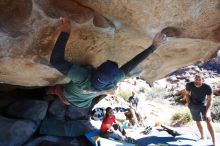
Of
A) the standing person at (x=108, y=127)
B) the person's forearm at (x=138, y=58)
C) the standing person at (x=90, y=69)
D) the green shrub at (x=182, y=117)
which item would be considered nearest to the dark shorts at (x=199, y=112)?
the standing person at (x=108, y=127)

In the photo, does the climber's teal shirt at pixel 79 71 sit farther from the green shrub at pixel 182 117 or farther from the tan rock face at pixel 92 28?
the green shrub at pixel 182 117

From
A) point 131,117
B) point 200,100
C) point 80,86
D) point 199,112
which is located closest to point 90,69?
point 80,86

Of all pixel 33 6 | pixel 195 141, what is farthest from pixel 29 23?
pixel 195 141

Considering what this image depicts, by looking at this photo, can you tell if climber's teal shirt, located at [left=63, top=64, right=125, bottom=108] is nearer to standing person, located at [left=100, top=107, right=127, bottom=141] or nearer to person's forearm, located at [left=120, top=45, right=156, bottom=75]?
person's forearm, located at [left=120, top=45, right=156, bottom=75]

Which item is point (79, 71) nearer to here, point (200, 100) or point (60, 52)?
point (60, 52)

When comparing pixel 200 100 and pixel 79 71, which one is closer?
pixel 79 71

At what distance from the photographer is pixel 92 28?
521 centimetres

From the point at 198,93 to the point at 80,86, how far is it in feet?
12.3

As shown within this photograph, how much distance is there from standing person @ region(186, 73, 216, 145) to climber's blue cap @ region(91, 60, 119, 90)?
11.5 ft

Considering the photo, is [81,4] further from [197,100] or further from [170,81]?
[170,81]

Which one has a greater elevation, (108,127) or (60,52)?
(60,52)

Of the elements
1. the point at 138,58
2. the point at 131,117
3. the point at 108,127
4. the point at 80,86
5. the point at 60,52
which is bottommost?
the point at 108,127

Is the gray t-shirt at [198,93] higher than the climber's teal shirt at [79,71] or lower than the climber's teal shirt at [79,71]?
higher

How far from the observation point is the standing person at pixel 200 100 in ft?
26.1
